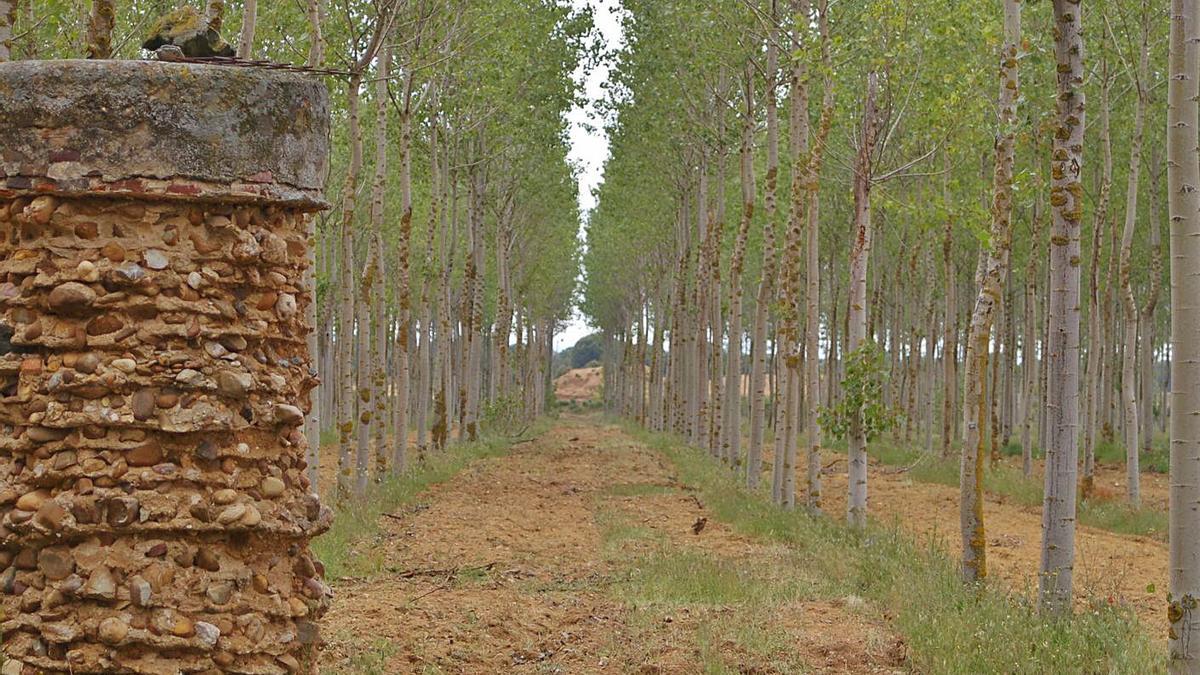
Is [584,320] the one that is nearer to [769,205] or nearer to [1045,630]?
[769,205]

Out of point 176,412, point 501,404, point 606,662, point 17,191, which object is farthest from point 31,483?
point 501,404

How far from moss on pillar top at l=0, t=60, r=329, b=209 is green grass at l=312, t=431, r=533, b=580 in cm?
611

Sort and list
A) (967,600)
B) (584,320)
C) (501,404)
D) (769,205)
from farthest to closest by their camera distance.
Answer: (584,320) → (501,404) → (769,205) → (967,600)

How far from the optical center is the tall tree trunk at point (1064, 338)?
9062 mm

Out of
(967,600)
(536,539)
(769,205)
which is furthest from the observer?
(769,205)

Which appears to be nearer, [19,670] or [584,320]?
[19,670]

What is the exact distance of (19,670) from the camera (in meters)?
4.82

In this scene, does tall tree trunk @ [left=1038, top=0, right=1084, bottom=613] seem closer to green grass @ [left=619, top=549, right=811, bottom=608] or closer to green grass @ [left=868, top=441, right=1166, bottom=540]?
green grass @ [left=619, top=549, right=811, bottom=608]

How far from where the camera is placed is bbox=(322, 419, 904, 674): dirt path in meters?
8.19

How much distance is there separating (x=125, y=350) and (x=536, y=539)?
1010 cm

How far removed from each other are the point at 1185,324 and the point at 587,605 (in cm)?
544

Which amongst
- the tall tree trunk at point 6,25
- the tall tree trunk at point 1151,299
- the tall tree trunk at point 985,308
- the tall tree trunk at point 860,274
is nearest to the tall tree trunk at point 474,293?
the tall tree trunk at point 860,274

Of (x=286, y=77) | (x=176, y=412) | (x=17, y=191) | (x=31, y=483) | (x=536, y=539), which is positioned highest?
(x=286, y=77)

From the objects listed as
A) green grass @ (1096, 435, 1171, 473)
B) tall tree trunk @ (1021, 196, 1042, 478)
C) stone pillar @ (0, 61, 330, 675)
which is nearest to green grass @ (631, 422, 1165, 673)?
stone pillar @ (0, 61, 330, 675)
